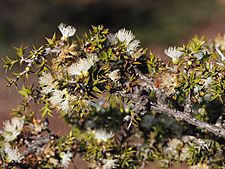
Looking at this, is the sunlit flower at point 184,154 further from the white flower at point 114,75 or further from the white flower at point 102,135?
the white flower at point 114,75

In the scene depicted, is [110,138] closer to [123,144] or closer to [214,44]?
[123,144]

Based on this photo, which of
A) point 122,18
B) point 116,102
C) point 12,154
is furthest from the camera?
point 122,18

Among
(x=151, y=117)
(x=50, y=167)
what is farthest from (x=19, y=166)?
(x=151, y=117)

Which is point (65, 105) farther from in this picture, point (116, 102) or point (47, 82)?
point (116, 102)

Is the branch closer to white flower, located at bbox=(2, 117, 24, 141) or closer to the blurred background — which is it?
white flower, located at bbox=(2, 117, 24, 141)

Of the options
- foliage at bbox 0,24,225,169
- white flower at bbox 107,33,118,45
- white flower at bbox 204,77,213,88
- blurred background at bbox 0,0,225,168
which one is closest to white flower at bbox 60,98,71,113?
foliage at bbox 0,24,225,169

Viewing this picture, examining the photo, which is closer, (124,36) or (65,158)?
(124,36)

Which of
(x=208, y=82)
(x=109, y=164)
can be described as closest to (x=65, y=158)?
(x=109, y=164)
